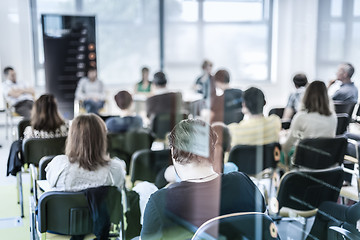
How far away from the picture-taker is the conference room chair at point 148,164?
112 inches

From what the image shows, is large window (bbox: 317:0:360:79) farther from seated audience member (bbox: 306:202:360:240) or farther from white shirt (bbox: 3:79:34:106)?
white shirt (bbox: 3:79:34:106)

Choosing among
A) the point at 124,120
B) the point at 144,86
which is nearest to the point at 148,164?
the point at 124,120

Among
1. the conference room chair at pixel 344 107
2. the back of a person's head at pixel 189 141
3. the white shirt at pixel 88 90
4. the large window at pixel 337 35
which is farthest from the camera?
the white shirt at pixel 88 90

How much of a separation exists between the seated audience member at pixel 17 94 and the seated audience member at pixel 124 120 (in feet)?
2.31

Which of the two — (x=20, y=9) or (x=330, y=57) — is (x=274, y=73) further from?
(x=20, y=9)

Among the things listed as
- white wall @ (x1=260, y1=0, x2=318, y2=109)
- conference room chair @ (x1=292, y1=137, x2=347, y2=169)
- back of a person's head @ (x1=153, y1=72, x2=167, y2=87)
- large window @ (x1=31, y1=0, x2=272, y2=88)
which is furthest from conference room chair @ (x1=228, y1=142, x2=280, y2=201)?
large window @ (x1=31, y1=0, x2=272, y2=88)

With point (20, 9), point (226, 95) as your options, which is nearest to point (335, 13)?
point (226, 95)

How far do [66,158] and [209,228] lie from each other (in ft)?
3.72

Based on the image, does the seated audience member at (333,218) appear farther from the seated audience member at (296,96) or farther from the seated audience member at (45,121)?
the seated audience member at (296,96)

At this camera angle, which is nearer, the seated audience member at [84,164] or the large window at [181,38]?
the seated audience member at [84,164]

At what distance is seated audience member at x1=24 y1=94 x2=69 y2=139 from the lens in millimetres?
3234

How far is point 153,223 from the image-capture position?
165 centimetres

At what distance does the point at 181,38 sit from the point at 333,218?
6.01m

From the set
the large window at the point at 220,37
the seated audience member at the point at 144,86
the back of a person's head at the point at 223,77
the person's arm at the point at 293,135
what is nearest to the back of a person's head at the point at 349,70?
the back of a person's head at the point at 223,77
